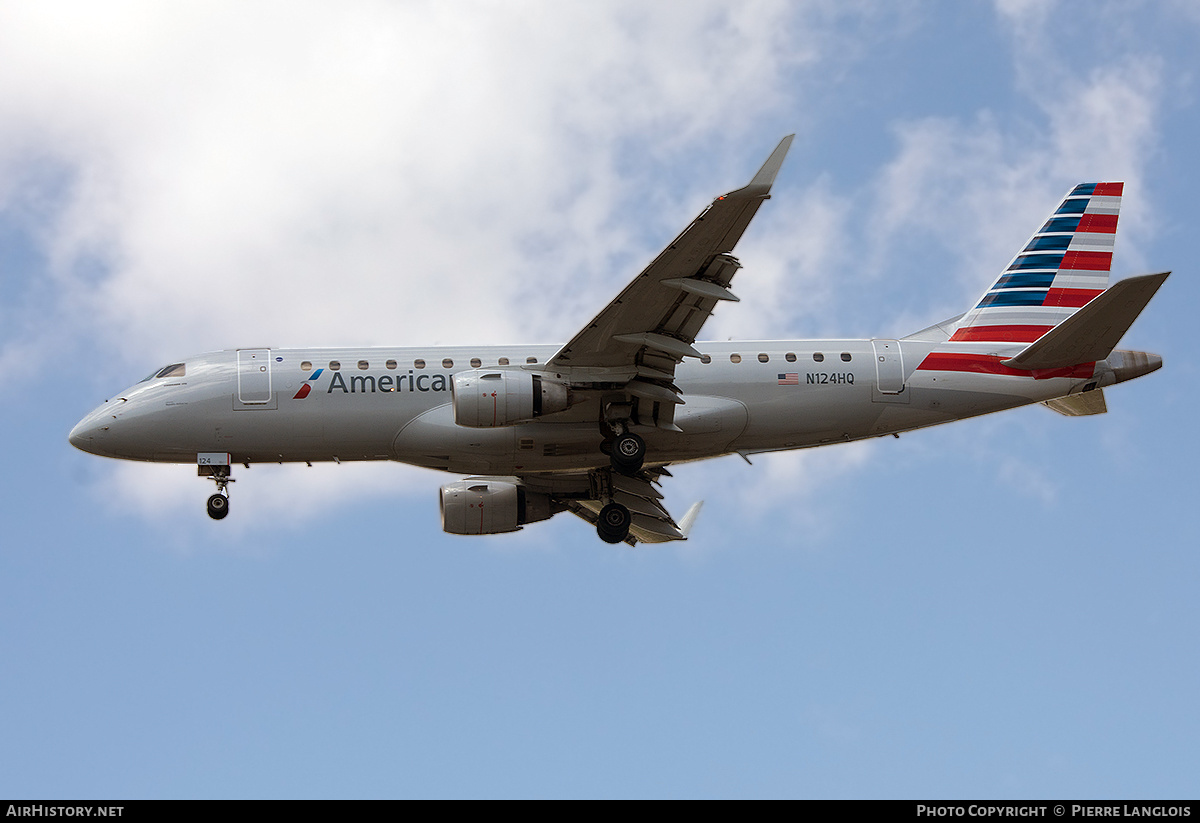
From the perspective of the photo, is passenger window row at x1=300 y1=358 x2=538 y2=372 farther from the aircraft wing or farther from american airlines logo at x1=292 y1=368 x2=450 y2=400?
the aircraft wing

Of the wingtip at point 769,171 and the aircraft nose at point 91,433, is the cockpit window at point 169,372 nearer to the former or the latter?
the aircraft nose at point 91,433

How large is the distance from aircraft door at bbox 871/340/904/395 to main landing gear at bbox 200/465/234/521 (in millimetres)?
15886

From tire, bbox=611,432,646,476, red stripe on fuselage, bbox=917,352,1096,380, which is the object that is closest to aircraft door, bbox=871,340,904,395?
red stripe on fuselage, bbox=917,352,1096,380

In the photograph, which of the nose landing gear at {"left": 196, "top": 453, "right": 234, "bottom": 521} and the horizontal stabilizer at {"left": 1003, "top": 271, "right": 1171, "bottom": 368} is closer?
the horizontal stabilizer at {"left": 1003, "top": 271, "right": 1171, "bottom": 368}

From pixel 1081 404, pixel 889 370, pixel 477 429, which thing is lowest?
pixel 477 429

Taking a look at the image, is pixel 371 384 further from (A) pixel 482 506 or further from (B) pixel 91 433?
(B) pixel 91 433

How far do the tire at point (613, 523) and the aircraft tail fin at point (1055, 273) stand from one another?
953 cm

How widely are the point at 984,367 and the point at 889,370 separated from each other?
254 centimetres


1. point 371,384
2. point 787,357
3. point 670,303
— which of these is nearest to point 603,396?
point 670,303

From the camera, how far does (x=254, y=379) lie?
34.5m

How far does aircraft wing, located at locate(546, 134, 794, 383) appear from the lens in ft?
94.6
